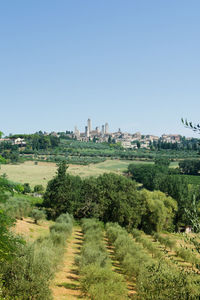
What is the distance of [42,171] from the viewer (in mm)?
95625

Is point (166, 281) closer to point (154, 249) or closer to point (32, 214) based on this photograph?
point (154, 249)

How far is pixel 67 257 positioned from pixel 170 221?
24.5m

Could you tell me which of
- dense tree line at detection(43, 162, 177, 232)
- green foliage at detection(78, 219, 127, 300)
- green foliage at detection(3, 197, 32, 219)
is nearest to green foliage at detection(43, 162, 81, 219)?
dense tree line at detection(43, 162, 177, 232)

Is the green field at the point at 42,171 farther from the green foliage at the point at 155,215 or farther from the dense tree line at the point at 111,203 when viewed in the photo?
the green foliage at the point at 155,215

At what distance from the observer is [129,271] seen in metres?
20.0

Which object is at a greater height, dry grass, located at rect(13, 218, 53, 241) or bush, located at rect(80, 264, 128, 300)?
bush, located at rect(80, 264, 128, 300)

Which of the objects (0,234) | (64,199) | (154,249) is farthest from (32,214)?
(0,234)

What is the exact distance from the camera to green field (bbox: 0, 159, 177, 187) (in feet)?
272

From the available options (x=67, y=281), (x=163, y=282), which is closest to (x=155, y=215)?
(x=67, y=281)

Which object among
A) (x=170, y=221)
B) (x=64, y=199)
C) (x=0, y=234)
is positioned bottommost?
(x=170, y=221)

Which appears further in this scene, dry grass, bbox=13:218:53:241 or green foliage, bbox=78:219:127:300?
dry grass, bbox=13:218:53:241

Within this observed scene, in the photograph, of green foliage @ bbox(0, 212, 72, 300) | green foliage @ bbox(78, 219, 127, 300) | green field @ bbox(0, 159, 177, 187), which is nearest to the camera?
green foliage @ bbox(0, 212, 72, 300)

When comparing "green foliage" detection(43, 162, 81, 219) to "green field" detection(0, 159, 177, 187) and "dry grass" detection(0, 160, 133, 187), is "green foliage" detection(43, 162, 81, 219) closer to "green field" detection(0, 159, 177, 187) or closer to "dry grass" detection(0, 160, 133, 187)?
"dry grass" detection(0, 160, 133, 187)

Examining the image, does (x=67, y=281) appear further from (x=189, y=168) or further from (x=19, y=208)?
(x=189, y=168)
